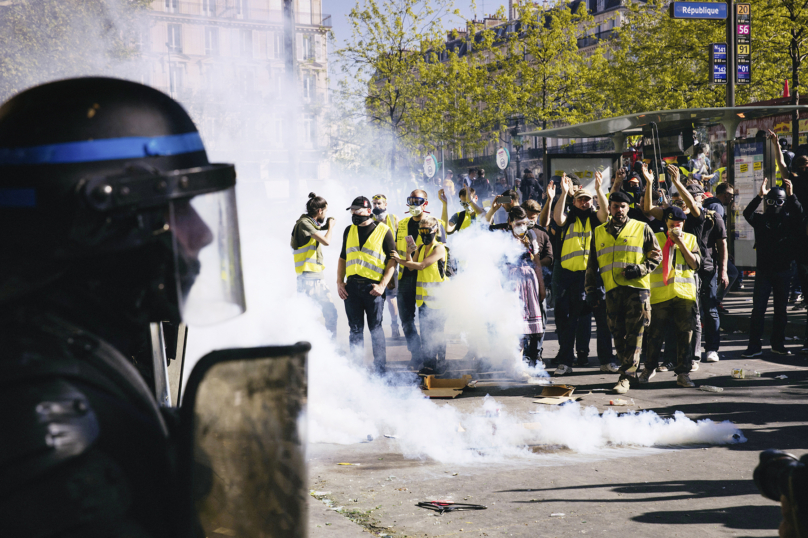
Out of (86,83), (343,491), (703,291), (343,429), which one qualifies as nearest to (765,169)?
(703,291)

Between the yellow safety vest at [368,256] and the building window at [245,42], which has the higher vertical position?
the building window at [245,42]

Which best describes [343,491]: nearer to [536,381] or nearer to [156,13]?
[536,381]

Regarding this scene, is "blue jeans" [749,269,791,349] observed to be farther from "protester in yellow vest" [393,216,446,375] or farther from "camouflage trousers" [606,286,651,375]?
"protester in yellow vest" [393,216,446,375]

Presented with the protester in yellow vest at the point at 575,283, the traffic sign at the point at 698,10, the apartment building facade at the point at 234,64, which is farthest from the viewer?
the traffic sign at the point at 698,10

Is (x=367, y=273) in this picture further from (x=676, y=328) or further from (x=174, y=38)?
(x=676, y=328)

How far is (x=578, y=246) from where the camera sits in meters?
8.24

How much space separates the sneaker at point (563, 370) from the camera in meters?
8.13

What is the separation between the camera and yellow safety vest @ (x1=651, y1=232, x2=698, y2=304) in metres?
7.41

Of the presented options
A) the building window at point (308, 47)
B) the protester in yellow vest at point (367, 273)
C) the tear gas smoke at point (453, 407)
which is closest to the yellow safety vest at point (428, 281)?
the tear gas smoke at point (453, 407)

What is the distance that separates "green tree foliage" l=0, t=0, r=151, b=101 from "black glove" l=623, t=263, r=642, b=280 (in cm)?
511

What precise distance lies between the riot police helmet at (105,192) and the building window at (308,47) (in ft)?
26.4

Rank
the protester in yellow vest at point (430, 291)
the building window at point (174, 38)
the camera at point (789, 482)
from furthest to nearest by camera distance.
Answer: the protester in yellow vest at point (430, 291)
the building window at point (174, 38)
the camera at point (789, 482)

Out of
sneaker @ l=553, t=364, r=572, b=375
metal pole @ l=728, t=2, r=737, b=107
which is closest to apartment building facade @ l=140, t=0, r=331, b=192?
sneaker @ l=553, t=364, r=572, b=375

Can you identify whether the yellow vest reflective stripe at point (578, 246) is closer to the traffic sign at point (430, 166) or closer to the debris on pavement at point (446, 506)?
the debris on pavement at point (446, 506)
